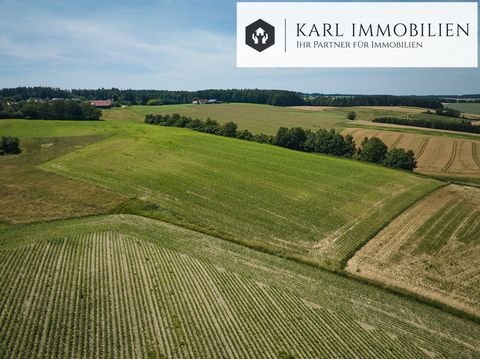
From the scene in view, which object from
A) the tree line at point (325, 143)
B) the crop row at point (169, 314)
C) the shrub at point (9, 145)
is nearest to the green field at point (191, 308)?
the crop row at point (169, 314)

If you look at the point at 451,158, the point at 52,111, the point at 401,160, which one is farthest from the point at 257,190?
the point at 52,111

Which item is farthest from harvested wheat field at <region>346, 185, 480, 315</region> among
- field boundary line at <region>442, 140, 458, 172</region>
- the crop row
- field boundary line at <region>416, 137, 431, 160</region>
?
field boundary line at <region>416, 137, 431, 160</region>

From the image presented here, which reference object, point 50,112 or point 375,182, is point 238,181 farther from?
point 50,112

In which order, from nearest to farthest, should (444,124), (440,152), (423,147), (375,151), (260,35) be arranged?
(260,35), (375,151), (440,152), (423,147), (444,124)

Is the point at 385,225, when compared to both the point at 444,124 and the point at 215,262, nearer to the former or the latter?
the point at 215,262

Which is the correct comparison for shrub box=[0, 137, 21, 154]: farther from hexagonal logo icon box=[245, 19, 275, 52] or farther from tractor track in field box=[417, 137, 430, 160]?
tractor track in field box=[417, 137, 430, 160]
